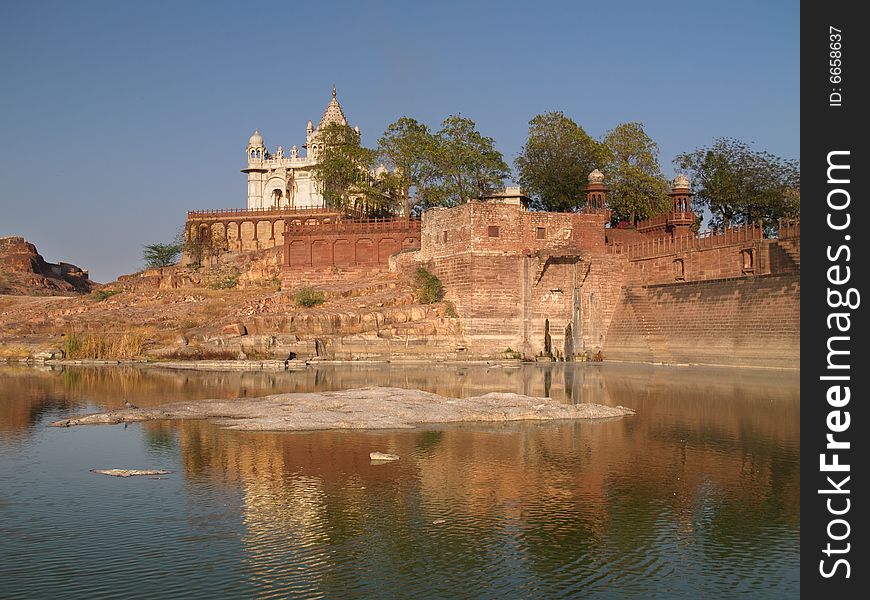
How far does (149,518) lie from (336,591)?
3.90m

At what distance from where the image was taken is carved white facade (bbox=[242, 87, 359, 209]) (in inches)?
2936

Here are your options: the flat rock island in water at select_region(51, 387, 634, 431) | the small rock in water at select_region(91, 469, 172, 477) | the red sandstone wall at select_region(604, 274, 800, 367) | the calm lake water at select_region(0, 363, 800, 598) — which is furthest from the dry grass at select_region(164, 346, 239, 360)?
the small rock in water at select_region(91, 469, 172, 477)

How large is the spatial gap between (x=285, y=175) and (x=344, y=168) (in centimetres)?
2037

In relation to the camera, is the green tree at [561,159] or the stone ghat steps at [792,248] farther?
the green tree at [561,159]

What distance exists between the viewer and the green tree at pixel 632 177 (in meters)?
54.6

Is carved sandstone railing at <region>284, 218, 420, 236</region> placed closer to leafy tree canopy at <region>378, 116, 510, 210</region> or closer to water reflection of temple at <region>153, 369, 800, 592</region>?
leafy tree canopy at <region>378, 116, 510, 210</region>

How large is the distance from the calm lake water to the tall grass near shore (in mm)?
17586

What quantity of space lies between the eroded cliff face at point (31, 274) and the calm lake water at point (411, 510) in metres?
53.0

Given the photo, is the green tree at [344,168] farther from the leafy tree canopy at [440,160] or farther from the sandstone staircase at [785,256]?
the sandstone staircase at [785,256]

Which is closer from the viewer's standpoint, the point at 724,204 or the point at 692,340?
the point at 692,340


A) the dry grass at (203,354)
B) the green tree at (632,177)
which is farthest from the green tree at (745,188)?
the dry grass at (203,354)

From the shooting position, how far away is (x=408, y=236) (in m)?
52.3
